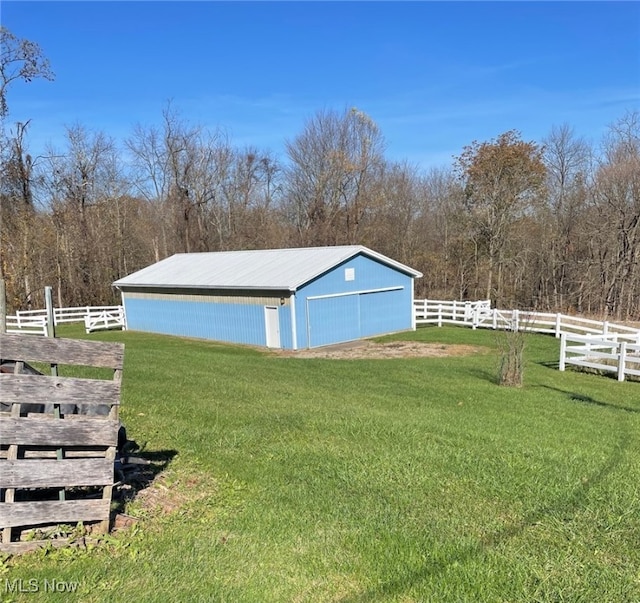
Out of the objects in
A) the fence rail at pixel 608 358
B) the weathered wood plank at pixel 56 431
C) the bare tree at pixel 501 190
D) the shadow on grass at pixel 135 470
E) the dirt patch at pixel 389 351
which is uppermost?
the bare tree at pixel 501 190

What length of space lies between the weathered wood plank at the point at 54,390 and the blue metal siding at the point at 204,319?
17387 millimetres

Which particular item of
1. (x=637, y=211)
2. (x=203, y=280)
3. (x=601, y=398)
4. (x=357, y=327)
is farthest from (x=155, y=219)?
(x=601, y=398)

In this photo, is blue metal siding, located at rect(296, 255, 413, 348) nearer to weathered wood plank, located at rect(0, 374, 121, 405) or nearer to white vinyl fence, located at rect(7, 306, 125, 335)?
white vinyl fence, located at rect(7, 306, 125, 335)

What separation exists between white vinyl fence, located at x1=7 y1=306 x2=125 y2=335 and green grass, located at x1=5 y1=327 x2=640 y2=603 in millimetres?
22899

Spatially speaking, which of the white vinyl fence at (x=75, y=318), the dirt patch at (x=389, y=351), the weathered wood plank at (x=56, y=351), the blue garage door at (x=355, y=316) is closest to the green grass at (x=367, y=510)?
the weathered wood plank at (x=56, y=351)

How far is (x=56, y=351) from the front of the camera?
393cm

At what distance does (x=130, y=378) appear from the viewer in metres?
10.4

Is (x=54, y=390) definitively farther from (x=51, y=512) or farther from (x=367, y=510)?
(x=367, y=510)

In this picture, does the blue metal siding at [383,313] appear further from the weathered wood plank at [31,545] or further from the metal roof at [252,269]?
the weathered wood plank at [31,545]

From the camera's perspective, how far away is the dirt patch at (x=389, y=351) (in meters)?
18.6

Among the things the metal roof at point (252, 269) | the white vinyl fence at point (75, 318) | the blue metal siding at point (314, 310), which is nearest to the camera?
the blue metal siding at point (314, 310)

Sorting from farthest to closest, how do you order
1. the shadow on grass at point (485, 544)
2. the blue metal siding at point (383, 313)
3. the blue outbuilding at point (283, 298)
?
the blue metal siding at point (383, 313) → the blue outbuilding at point (283, 298) → the shadow on grass at point (485, 544)

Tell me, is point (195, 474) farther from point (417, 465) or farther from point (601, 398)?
point (601, 398)

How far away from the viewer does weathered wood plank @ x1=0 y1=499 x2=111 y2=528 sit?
11.9 ft
